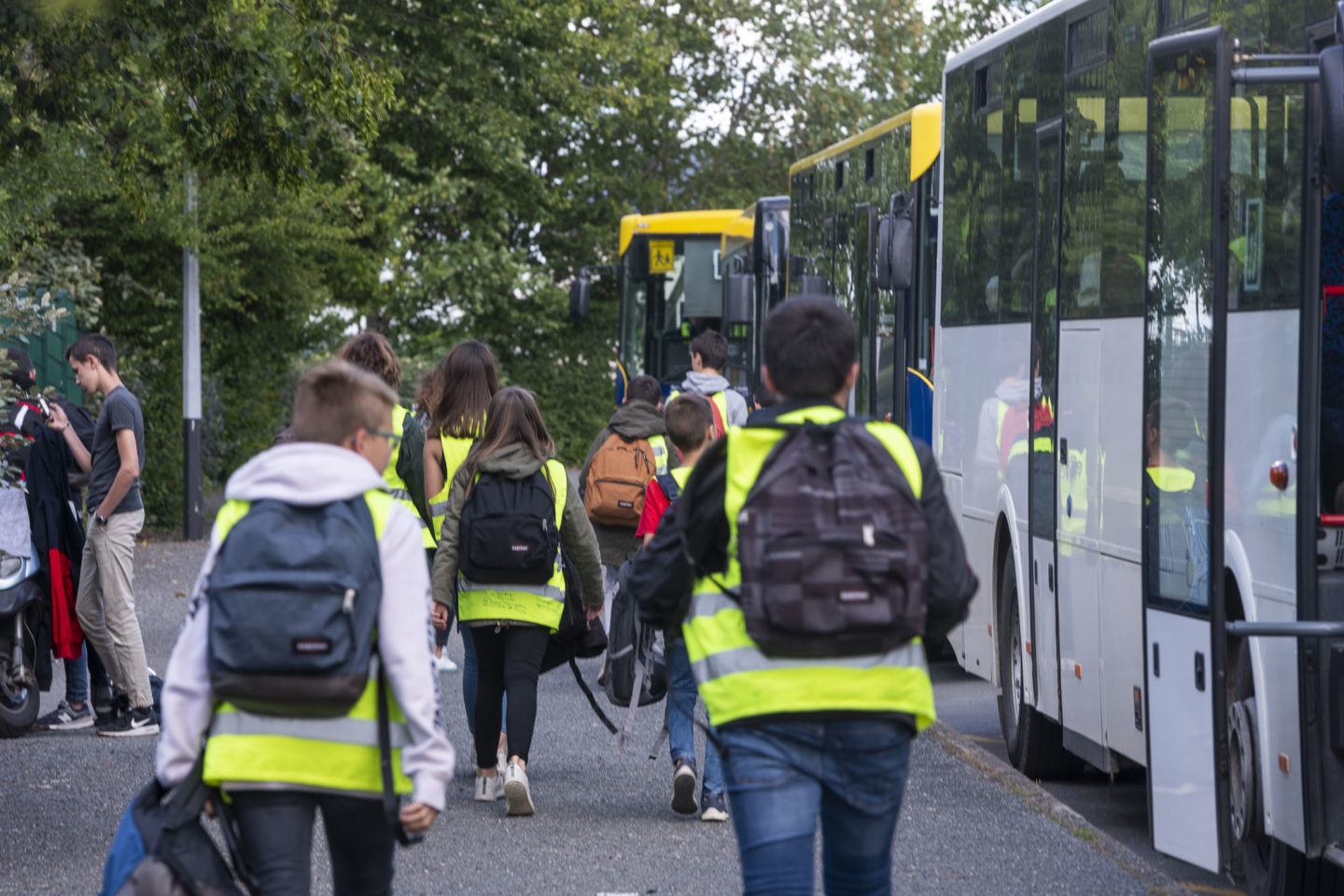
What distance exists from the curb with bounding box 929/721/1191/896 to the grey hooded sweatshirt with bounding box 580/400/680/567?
5.84 ft

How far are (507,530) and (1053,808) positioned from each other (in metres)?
2.38

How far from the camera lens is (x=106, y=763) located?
29.8ft

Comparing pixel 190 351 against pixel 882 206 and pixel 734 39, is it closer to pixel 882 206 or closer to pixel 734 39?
pixel 882 206

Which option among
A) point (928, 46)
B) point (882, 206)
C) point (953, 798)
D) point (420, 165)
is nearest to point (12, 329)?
point (953, 798)

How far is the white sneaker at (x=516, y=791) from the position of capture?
25.0ft

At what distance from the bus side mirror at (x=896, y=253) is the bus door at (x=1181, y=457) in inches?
230

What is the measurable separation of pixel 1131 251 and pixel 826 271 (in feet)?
26.3

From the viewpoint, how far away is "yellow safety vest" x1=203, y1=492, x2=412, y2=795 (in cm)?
382

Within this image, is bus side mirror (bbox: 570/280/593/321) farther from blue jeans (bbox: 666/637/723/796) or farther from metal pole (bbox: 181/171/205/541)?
blue jeans (bbox: 666/637/723/796)

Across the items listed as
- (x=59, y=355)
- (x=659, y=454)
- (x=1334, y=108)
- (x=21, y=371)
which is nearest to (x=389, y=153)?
(x=59, y=355)

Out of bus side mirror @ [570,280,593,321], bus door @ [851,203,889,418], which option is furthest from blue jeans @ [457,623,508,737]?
bus side mirror @ [570,280,593,321]

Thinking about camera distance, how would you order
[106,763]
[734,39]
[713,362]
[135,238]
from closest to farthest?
[106,763] → [713,362] → [135,238] → [734,39]

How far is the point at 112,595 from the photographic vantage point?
9648 millimetres

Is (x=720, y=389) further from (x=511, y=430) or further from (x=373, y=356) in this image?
(x=511, y=430)
